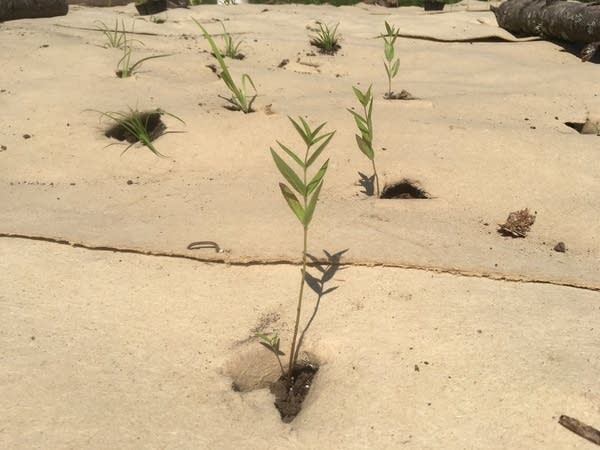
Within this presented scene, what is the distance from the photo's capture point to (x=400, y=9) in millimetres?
7043

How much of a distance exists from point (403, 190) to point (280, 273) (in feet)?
2.68

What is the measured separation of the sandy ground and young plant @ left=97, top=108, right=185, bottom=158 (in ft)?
0.26

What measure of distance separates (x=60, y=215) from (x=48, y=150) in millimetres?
683

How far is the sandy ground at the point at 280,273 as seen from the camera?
1.22 m

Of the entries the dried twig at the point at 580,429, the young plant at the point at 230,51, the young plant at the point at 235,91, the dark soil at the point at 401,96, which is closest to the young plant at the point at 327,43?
the young plant at the point at 230,51

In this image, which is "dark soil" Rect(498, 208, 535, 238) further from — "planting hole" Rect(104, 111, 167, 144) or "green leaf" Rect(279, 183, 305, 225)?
"planting hole" Rect(104, 111, 167, 144)

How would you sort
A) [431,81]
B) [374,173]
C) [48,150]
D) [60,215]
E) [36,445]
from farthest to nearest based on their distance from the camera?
1. [431,81]
2. [48,150]
3. [374,173]
4. [60,215]
5. [36,445]

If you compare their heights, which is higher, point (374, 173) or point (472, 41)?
point (472, 41)

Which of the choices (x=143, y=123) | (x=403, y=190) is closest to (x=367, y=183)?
(x=403, y=190)

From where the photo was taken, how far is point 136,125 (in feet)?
8.70

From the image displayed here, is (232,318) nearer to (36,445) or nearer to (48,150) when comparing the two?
(36,445)

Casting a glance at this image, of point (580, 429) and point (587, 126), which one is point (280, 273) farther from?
point (587, 126)

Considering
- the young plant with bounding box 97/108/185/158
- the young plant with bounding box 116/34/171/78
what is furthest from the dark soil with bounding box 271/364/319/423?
the young plant with bounding box 116/34/171/78

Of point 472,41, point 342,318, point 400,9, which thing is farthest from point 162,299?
point 400,9
